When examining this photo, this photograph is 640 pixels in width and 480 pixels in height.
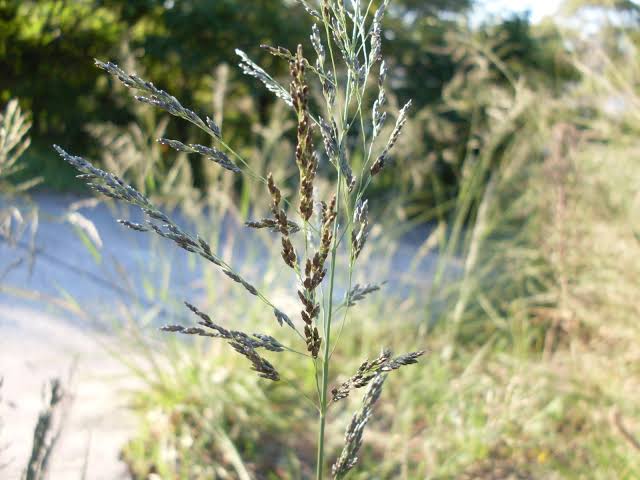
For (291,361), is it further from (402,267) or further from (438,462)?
(402,267)

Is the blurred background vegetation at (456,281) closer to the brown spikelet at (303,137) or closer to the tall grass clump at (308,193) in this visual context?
the tall grass clump at (308,193)

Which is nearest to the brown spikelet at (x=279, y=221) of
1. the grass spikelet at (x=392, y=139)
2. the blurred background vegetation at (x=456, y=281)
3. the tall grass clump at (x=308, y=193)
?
the tall grass clump at (x=308, y=193)

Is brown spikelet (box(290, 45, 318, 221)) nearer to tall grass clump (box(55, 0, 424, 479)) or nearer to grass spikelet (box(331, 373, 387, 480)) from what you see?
tall grass clump (box(55, 0, 424, 479))

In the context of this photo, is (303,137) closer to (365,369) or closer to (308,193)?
(308,193)

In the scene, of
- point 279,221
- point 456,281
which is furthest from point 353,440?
point 456,281

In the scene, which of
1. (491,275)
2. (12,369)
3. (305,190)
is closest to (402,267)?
(491,275)

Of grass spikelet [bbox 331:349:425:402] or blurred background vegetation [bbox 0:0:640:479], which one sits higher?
blurred background vegetation [bbox 0:0:640:479]

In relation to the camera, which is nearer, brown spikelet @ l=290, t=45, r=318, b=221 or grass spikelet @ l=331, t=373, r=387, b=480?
brown spikelet @ l=290, t=45, r=318, b=221

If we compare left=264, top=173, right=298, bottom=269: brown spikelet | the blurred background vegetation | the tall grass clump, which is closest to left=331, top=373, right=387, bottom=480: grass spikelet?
the tall grass clump
